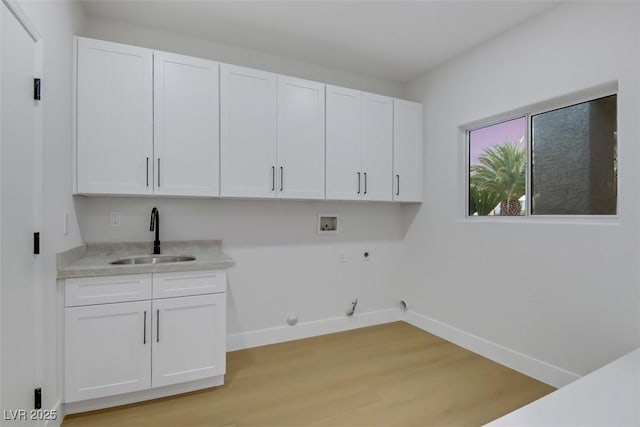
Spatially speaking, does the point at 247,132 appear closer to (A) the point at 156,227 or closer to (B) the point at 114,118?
(B) the point at 114,118

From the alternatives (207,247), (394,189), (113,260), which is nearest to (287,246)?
(207,247)

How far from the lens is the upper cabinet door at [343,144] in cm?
289

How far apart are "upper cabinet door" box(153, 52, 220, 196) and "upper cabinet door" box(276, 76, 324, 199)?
0.53 meters

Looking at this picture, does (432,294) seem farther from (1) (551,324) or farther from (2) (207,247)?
(2) (207,247)

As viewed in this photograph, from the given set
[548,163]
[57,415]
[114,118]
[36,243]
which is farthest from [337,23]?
[57,415]

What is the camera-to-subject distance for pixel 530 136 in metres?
2.57

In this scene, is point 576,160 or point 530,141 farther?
point 530,141

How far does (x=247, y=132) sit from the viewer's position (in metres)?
2.55

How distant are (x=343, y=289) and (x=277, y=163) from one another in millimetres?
1547

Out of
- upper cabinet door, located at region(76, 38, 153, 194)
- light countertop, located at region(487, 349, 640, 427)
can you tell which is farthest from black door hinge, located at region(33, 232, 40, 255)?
light countertop, located at region(487, 349, 640, 427)

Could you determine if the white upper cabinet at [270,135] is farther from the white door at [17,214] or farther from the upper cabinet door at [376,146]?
the white door at [17,214]

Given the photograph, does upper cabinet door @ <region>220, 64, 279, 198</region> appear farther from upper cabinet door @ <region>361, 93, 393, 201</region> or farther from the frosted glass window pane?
the frosted glass window pane

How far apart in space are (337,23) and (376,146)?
3.70 ft

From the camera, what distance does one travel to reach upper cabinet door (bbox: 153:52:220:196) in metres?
2.28
